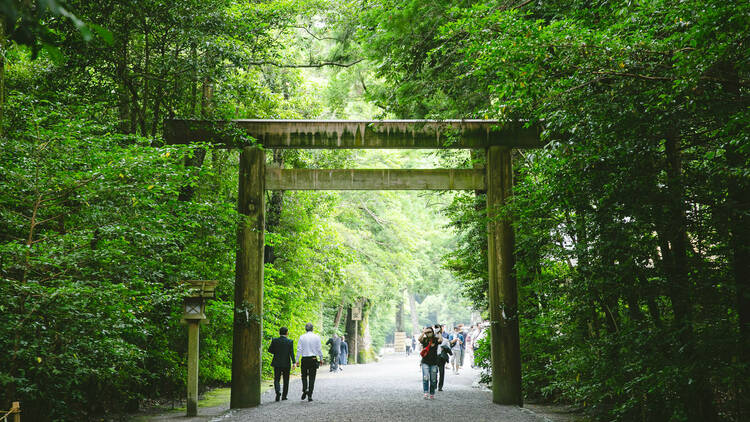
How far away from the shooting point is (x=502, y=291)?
1008 centimetres

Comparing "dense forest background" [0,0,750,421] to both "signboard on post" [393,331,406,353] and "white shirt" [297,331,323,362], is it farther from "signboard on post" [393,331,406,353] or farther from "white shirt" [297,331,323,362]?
"signboard on post" [393,331,406,353]

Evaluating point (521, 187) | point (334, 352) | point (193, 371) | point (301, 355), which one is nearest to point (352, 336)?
point (334, 352)

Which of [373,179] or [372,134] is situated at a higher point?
[372,134]

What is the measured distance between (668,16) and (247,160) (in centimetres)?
708

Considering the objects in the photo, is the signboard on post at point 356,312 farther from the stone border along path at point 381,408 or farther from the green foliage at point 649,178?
the green foliage at point 649,178

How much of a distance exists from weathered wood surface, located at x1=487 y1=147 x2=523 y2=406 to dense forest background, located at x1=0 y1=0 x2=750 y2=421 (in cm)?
46

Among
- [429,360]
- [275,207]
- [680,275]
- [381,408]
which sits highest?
[275,207]

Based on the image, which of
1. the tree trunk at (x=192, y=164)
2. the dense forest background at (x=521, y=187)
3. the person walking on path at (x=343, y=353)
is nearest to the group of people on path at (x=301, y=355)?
the dense forest background at (x=521, y=187)

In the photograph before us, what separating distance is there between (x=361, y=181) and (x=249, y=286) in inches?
102

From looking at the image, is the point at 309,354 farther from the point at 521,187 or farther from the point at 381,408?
the point at 521,187

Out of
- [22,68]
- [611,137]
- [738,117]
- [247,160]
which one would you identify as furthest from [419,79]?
[22,68]

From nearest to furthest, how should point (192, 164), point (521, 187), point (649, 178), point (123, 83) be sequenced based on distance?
1. point (649, 178)
2. point (521, 187)
3. point (123, 83)
4. point (192, 164)

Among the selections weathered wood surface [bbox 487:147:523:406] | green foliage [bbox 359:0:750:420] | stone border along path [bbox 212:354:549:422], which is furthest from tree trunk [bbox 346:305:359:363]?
green foliage [bbox 359:0:750:420]

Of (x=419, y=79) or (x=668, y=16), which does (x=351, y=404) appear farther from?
(x=668, y=16)
